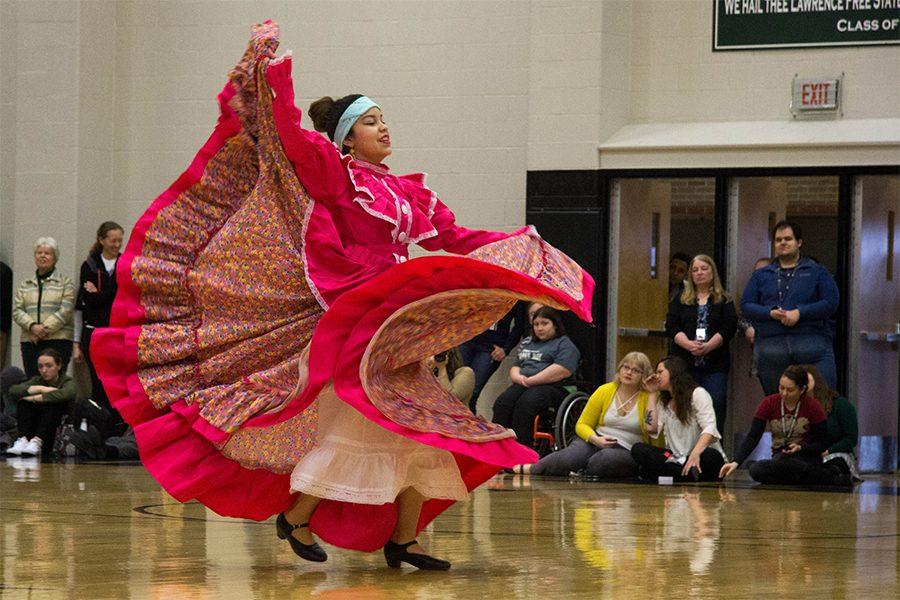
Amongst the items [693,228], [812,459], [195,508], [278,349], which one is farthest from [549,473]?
[278,349]

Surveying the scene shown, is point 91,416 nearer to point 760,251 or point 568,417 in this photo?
point 568,417

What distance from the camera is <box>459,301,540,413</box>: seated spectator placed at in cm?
948

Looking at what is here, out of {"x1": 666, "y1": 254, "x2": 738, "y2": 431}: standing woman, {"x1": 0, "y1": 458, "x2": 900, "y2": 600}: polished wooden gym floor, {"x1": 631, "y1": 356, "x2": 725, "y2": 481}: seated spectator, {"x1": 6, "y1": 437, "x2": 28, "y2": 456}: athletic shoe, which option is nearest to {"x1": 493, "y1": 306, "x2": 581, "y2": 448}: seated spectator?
{"x1": 666, "y1": 254, "x2": 738, "y2": 431}: standing woman

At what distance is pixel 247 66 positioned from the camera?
4.25 m

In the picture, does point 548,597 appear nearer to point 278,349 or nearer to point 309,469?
point 309,469

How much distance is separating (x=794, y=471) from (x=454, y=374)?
2114 mm

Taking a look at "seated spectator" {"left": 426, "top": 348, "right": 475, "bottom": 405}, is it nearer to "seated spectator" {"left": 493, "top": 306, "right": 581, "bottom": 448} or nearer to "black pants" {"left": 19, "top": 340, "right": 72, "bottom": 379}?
"seated spectator" {"left": 493, "top": 306, "right": 581, "bottom": 448}

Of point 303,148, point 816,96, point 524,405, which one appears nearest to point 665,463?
point 524,405

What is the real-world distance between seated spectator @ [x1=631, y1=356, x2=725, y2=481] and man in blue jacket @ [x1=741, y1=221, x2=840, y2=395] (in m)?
0.92

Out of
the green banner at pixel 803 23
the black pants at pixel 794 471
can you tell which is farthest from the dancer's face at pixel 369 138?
the green banner at pixel 803 23

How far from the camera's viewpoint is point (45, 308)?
984 cm

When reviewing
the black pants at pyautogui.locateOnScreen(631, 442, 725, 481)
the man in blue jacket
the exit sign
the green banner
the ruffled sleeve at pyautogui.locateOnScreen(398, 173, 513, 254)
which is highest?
the green banner

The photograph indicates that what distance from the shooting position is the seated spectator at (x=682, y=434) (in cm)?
783

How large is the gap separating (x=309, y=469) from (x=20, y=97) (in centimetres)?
709
